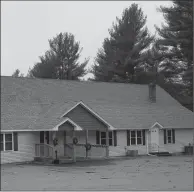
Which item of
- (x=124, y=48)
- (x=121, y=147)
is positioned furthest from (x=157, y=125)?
(x=124, y=48)

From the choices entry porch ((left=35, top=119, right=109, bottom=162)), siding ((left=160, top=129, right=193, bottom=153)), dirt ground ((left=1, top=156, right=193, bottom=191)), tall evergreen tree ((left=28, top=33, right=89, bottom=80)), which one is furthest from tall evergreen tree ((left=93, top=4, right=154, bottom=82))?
dirt ground ((left=1, top=156, right=193, bottom=191))

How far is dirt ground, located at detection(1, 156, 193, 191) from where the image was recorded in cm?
1738

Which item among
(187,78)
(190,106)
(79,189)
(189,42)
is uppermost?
(189,42)

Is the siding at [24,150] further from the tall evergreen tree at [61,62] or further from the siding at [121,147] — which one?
the tall evergreen tree at [61,62]

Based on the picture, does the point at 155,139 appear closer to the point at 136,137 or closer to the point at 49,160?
the point at 136,137

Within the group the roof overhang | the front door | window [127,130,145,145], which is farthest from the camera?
the front door

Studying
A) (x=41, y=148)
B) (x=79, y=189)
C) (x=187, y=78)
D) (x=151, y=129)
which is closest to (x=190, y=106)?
(x=187, y=78)

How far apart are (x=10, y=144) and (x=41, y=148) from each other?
2052mm

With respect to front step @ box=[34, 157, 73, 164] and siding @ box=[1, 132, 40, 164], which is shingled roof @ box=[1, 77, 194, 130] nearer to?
siding @ box=[1, 132, 40, 164]

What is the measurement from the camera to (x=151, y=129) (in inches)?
1443

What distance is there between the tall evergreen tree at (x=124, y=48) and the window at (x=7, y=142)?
29.6 meters

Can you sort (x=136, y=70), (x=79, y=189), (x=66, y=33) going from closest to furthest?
(x=79, y=189), (x=136, y=70), (x=66, y=33)

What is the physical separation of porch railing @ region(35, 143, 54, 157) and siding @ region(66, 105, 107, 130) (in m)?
2.93

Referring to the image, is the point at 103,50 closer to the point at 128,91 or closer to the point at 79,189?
the point at 128,91
